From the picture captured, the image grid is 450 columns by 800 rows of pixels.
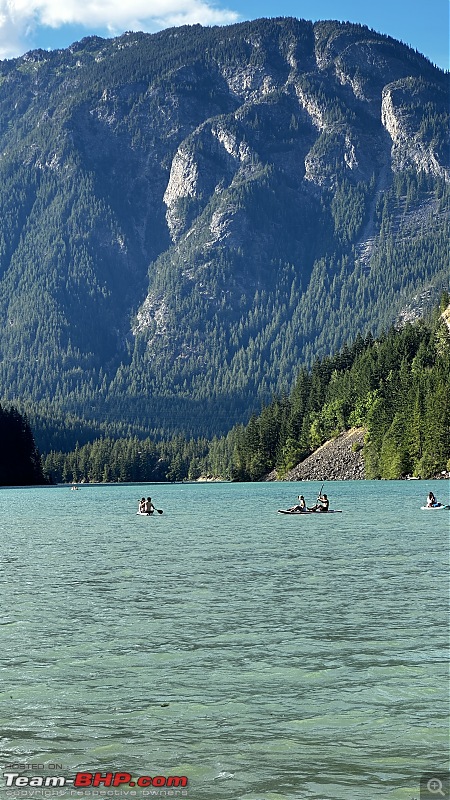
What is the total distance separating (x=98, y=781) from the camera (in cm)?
2166

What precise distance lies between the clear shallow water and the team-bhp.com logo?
0.29 metres

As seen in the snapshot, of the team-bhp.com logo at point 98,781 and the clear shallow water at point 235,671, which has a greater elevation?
the clear shallow water at point 235,671

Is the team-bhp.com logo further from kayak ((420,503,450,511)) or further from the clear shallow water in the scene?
kayak ((420,503,450,511))

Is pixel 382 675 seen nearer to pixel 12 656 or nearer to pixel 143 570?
pixel 12 656

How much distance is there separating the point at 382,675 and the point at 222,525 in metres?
66.8

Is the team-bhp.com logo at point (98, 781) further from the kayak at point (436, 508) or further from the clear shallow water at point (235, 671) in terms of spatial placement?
the kayak at point (436, 508)

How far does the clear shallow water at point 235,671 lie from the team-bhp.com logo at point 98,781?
0.29 meters

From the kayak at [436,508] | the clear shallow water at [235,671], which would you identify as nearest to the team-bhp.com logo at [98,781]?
the clear shallow water at [235,671]

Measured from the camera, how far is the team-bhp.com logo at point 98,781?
70.6ft

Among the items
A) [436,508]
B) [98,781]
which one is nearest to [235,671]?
[98,781]

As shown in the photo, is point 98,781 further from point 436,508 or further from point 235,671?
point 436,508

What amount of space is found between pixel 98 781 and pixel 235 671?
32.0 ft

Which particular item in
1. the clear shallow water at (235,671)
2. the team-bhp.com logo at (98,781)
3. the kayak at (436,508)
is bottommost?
the team-bhp.com logo at (98,781)

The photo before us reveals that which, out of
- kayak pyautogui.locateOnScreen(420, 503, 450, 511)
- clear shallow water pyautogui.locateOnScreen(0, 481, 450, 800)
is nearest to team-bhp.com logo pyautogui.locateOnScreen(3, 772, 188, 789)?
clear shallow water pyautogui.locateOnScreen(0, 481, 450, 800)
